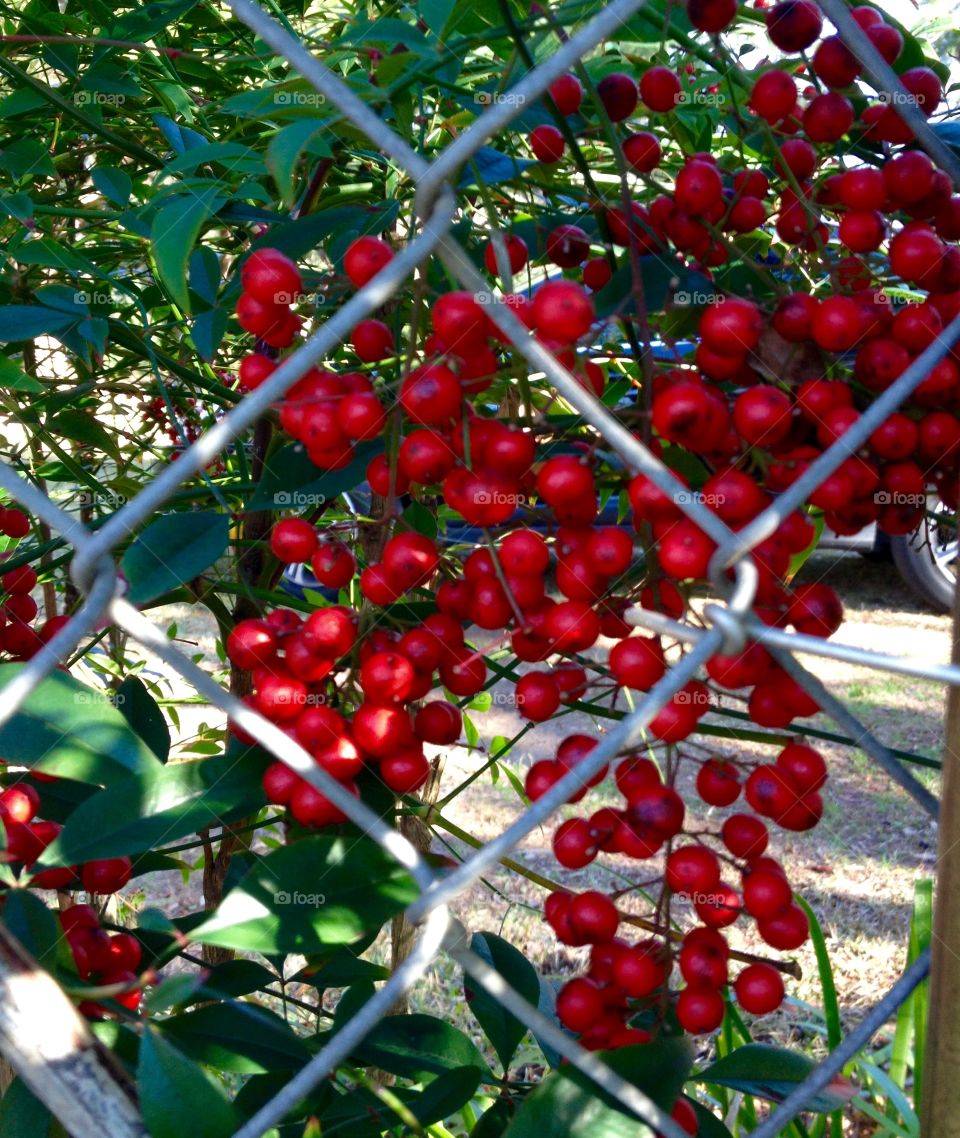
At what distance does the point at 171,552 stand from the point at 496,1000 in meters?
0.23

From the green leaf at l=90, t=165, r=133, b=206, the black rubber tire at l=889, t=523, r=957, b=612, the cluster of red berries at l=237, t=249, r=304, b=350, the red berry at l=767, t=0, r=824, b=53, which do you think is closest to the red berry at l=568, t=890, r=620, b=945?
the cluster of red berries at l=237, t=249, r=304, b=350

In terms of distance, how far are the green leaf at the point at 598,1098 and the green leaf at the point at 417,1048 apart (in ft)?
0.22

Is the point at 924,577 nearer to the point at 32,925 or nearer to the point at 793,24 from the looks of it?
the point at 793,24

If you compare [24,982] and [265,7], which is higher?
[265,7]

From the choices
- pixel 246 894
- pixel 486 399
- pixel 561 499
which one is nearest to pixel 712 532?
pixel 561 499

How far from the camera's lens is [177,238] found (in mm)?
443

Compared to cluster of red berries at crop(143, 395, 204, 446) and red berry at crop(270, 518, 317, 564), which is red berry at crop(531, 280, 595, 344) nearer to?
red berry at crop(270, 518, 317, 564)

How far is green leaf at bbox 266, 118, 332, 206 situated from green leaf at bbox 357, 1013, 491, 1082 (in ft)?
0.95

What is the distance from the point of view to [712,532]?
291mm

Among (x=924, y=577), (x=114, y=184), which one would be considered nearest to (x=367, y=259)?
(x=114, y=184)

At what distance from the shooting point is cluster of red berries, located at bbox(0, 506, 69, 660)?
0.53m

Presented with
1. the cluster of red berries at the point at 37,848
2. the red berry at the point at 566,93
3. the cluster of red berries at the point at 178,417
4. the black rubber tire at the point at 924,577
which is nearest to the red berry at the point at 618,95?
the red berry at the point at 566,93

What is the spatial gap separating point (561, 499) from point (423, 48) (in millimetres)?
146

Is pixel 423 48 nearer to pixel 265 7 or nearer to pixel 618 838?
pixel 618 838
